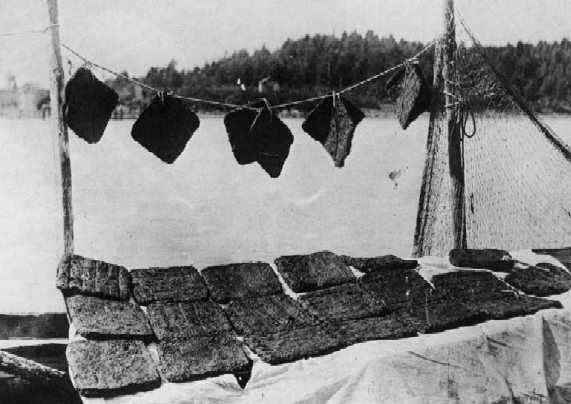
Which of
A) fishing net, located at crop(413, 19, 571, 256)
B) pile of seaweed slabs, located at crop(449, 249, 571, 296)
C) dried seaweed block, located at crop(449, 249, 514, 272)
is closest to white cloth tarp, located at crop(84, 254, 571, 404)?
pile of seaweed slabs, located at crop(449, 249, 571, 296)

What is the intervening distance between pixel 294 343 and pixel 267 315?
43cm

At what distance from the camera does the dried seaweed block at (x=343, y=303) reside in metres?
4.20

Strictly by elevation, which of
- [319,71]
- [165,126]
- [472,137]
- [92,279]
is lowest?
[92,279]

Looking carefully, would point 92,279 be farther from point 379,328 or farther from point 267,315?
point 379,328

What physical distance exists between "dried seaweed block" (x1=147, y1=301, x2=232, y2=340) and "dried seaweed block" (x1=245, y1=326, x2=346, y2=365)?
29 centimetres

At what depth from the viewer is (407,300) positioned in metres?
4.49

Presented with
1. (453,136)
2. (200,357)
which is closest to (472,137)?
(453,136)

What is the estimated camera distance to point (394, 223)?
14820mm

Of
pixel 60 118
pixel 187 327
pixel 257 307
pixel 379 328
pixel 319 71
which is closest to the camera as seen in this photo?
pixel 187 327

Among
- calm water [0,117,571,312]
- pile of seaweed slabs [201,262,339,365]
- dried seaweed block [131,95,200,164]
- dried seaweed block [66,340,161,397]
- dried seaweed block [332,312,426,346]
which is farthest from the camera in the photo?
calm water [0,117,571,312]

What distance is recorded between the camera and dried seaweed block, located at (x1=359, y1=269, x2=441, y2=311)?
4473 mm

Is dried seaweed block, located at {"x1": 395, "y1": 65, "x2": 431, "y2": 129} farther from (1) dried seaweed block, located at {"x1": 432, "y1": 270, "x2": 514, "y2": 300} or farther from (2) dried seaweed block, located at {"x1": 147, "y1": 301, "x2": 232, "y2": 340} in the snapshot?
(2) dried seaweed block, located at {"x1": 147, "y1": 301, "x2": 232, "y2": 340}

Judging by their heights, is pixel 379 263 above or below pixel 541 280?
above

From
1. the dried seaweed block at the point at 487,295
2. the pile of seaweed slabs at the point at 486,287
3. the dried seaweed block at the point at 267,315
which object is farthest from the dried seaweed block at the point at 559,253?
the dried seaweed block at the point at 267,315
